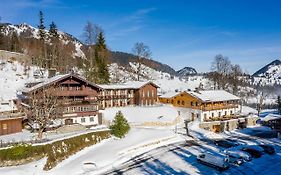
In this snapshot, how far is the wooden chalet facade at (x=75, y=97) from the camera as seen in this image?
5425 centimetres

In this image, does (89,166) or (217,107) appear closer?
(89,166)

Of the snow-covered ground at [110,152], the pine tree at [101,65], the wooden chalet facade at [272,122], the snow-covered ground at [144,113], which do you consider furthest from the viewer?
the pine tree at [101,65]

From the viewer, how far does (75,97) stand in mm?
59062

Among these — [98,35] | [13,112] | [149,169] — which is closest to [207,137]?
[149,169]

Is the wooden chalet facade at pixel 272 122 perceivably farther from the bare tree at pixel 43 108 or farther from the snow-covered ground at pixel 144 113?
the bare tree at pixel 43 108

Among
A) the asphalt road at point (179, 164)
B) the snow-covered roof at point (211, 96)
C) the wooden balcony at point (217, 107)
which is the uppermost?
the snow-covered roof at point (211, 96)

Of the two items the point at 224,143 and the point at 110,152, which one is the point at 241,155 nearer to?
the point at 224,143

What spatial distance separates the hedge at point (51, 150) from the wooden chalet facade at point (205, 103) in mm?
32253

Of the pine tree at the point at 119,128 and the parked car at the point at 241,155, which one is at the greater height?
the pine tree at the point at 119,128

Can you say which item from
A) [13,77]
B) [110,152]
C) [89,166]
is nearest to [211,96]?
[110,152]

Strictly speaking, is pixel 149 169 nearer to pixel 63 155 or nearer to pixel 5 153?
pixel 63 155

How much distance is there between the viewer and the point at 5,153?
118 feet

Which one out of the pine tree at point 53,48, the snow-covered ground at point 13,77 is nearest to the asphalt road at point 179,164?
the snow-covered ground at point 13,77

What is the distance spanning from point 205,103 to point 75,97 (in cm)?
3030
